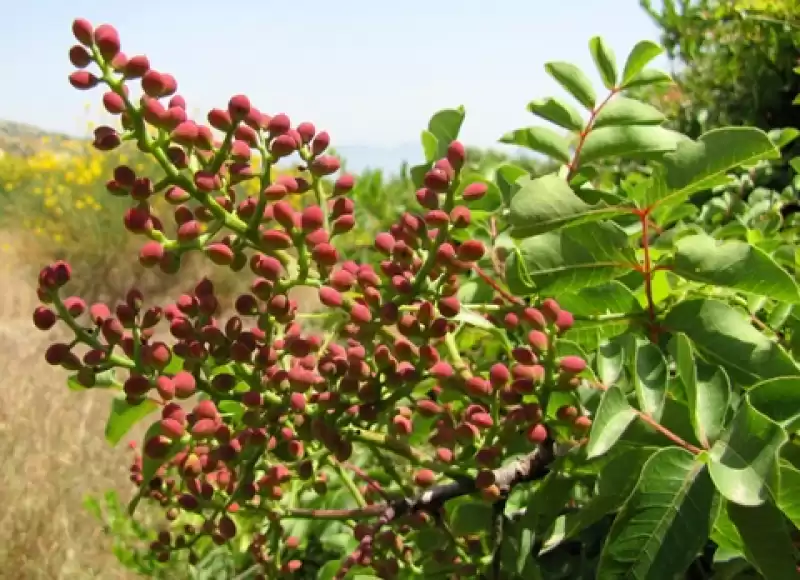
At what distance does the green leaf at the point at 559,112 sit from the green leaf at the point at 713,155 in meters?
0.22

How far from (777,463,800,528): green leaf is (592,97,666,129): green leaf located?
0.46 metres

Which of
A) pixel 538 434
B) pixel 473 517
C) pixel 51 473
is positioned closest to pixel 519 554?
pixel 473 517

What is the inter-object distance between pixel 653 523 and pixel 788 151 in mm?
2287

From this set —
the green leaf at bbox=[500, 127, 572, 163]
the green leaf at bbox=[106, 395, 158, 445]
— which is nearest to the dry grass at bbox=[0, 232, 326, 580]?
the green leaf at bbox=[106, 395, 158, 445]

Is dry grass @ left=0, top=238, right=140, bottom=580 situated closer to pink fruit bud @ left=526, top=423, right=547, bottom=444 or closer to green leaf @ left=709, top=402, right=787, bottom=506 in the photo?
pink fruit bud @ left=526, top=423, right=547, bottom=444

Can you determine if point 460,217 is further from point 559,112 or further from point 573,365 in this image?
point 559,112

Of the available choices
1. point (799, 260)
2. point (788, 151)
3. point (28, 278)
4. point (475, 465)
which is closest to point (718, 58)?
point (788, 151)

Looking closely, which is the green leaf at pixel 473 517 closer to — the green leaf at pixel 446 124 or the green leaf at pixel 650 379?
the green leaf at pixel 650 379

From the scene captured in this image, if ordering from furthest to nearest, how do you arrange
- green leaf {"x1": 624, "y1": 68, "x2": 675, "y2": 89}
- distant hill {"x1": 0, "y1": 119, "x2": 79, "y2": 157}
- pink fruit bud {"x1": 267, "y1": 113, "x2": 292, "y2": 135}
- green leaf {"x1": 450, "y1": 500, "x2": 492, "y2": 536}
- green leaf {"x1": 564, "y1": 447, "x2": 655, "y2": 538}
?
1. distant hill {"x1": 0, "y1": 119, "x2": 79, "y2": 157}
2. green leaf {"x1": 624, "y1": 68, "x2": 675, "y2": 89}
3. green leaf {"x1": 450, "y1": 500, "x2": 492, "y2": 536}
4. pink fruit bud {"x1": 267, "y1": 113, "x2": 292, "y2": 135}
5. green leaf {"x1": 564, "y1": 447, "x2": 655, "y2": 538}

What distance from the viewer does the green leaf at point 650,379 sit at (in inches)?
26.0

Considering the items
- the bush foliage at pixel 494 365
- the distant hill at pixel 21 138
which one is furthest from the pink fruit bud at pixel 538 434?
the distant hill at pixel 21 138

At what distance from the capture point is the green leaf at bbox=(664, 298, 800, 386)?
69 cm

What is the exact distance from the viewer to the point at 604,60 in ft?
3.20

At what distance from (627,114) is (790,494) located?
49cm
